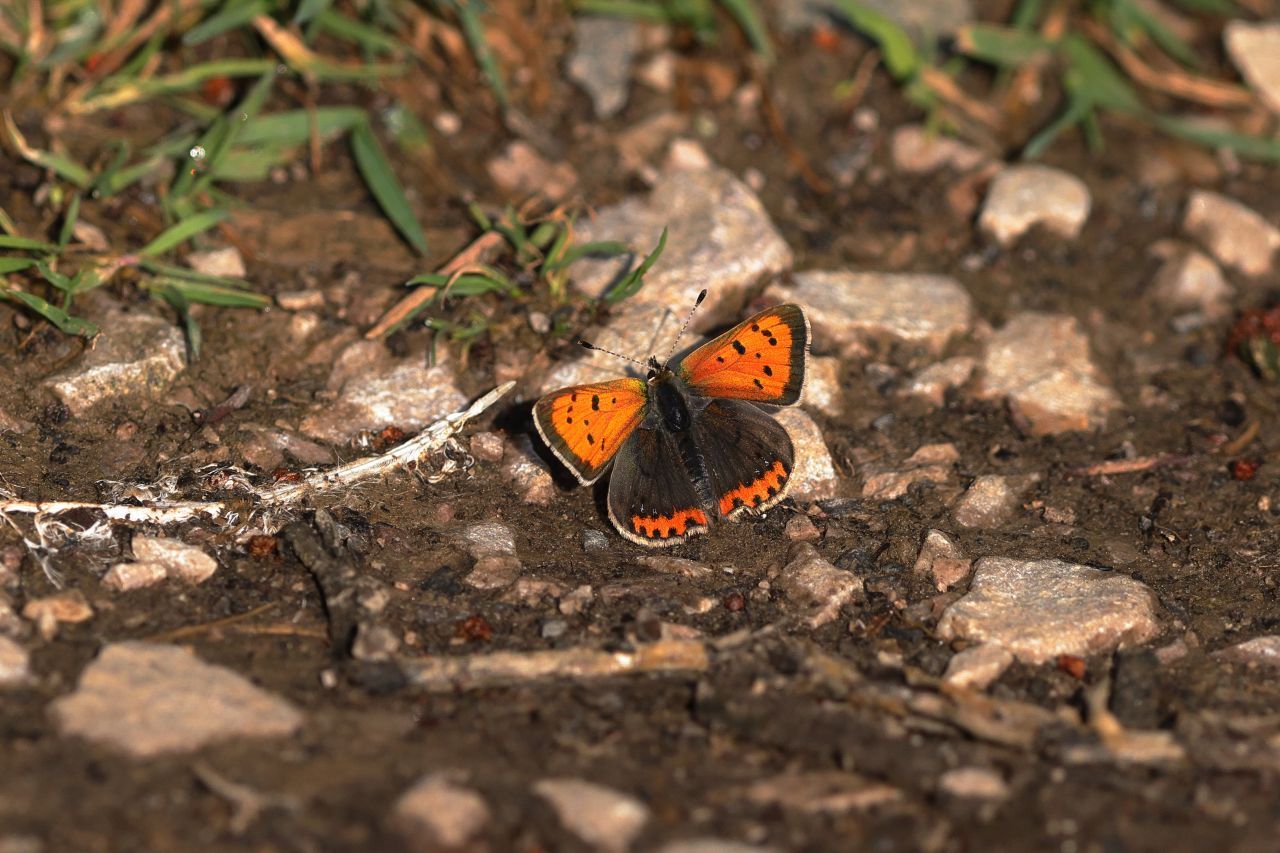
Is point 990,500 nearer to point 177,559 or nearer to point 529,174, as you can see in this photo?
point 529,174

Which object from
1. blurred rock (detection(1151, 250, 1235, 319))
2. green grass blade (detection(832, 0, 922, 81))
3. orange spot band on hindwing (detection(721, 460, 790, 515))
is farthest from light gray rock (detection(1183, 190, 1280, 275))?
orange spot band on hindwing (detection(721, 460, 790, 515))

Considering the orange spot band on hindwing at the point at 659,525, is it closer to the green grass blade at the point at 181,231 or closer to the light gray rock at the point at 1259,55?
the green grass blade at the point at 181,231

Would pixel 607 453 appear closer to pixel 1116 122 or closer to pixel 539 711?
pixel 539 711

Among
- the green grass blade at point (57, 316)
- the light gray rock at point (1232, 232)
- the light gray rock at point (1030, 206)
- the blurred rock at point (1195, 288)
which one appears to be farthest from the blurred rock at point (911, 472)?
the green grass blade at point (57, 316)

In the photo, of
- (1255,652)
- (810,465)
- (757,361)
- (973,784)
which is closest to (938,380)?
(810,465)

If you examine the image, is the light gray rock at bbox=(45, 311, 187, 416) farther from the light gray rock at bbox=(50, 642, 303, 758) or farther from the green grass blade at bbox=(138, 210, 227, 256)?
the light gray rock at bbox=(50, 642, 303, 758)

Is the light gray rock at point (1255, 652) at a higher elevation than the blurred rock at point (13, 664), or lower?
lower
